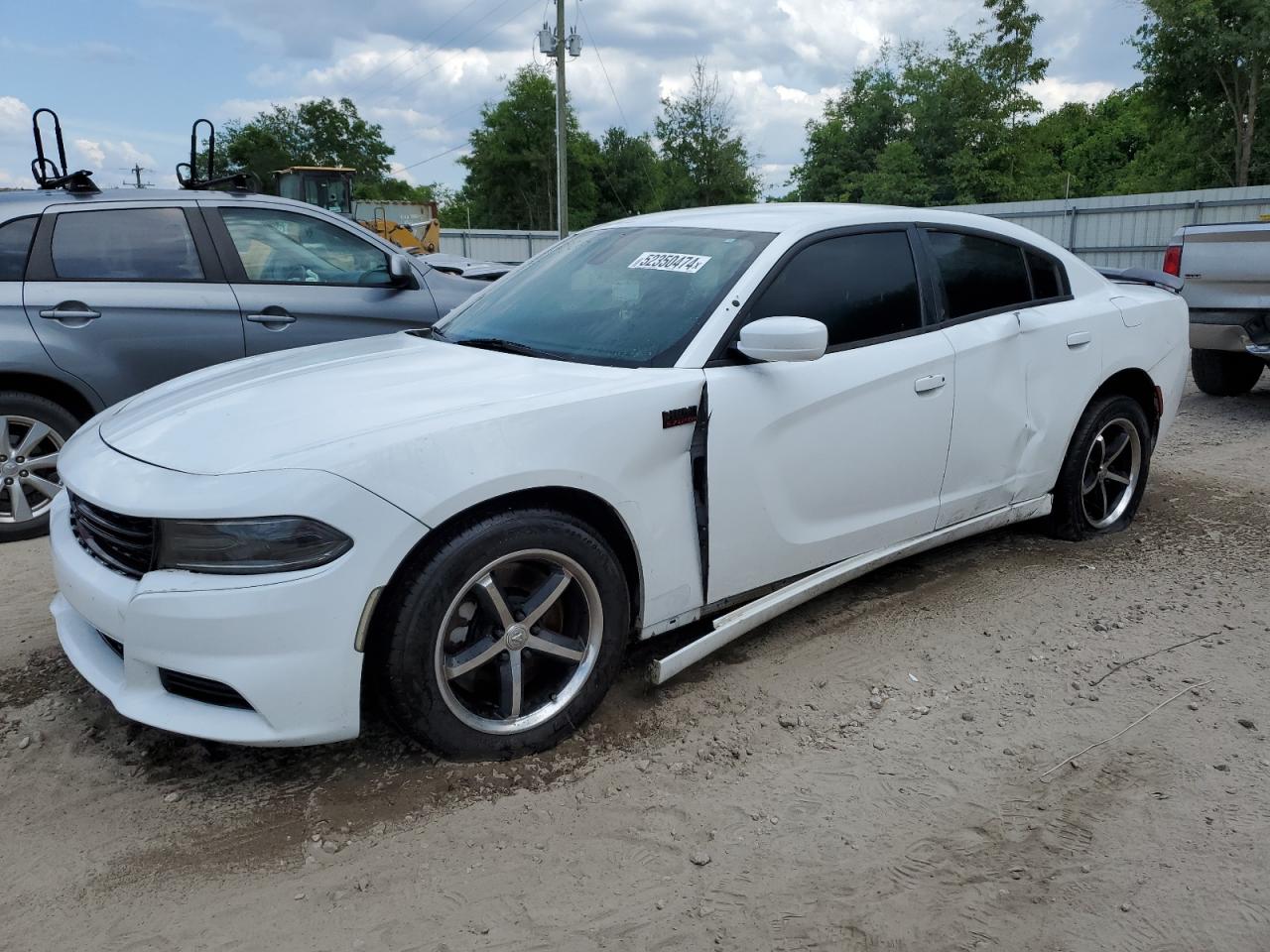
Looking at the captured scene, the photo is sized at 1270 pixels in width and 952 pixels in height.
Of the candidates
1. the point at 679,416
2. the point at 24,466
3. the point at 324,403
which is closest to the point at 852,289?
the point at 679,416

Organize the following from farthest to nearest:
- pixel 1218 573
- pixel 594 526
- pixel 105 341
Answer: pixel 105 341
pixel 1218 573
pixel 594 526

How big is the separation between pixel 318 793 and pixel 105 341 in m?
3.58

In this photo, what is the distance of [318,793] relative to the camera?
2795 millimetres

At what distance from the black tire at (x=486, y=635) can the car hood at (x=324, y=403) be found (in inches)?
13.9

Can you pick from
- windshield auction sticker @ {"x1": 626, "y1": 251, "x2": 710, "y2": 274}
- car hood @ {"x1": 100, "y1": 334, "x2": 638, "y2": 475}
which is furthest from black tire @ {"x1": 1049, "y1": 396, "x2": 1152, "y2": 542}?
Result: car hood @ {"x1": 100, "y1": 334, "x2": 638, "y2": 475}

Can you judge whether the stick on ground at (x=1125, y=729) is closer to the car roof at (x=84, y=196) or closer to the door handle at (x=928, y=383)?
the door handle at (x=928, y=383)

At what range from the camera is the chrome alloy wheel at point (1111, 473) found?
4762 mm

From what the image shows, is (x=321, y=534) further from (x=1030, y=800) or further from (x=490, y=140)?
(x=490, y=140)

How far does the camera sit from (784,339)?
3064 millimetres

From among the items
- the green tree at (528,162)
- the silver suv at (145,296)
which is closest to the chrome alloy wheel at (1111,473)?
the silver suv at (145,296)

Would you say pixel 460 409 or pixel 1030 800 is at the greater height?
pixel 460 409

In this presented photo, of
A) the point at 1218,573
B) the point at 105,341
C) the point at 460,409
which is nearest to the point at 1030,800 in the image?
the point at 460,409

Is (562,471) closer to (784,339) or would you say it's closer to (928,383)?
(784,339)

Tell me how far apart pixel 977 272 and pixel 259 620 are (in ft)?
10.3
